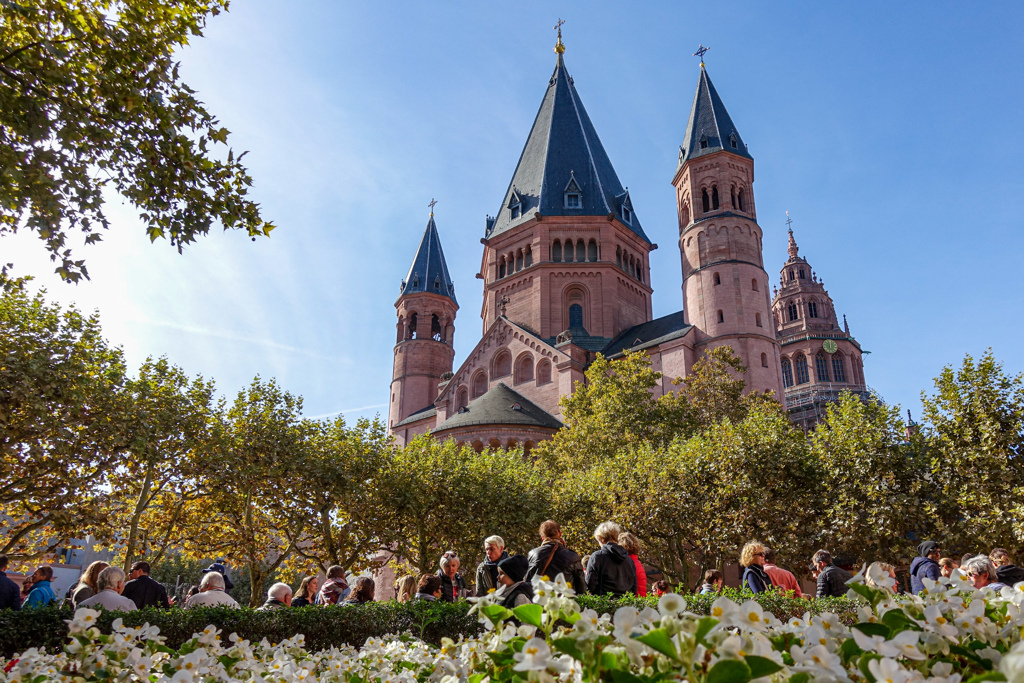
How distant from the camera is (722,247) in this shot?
41281mm

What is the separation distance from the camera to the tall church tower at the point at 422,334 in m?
54.2

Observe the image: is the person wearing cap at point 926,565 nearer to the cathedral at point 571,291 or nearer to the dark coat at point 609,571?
the dark coat at point 609,571

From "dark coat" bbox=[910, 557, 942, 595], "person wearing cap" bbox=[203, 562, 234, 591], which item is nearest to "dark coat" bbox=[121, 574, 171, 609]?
"person wearing cap" bbox=[203, 562, 234, 591]

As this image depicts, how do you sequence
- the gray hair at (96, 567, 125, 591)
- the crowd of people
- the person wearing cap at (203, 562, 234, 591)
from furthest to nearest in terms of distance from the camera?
the person wearing cap at (203, 562, 234, 591), the gray hair at (96, 567, 125, 591), the crowd of people

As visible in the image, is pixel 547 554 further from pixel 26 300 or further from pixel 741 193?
pixel 741 193

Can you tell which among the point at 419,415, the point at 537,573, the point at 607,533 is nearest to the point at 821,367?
the point at 419,415

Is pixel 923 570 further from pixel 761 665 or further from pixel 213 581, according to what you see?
pixel 213 581

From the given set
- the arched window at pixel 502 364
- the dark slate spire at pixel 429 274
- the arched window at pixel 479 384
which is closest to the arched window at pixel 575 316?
the arched window at pixel 502 364

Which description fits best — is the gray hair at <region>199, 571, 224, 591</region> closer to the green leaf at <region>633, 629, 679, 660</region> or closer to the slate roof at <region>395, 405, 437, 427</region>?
the green leaf at <region>633, 629, 679, 660</region>

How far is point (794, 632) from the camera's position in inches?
85.8

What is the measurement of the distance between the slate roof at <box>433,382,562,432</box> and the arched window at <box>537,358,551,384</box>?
160 centimetres

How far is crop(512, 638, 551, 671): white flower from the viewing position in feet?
5.91

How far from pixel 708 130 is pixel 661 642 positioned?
158 feet

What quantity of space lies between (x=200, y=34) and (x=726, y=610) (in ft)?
29.3
